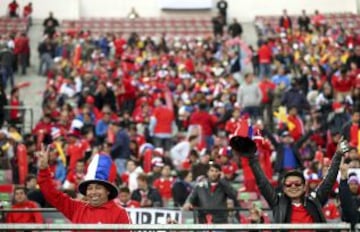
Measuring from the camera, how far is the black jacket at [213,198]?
46.4 ft

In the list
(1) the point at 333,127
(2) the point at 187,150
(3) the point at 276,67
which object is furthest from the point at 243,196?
(3) the point at 276,67

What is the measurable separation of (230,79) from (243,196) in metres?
10.3

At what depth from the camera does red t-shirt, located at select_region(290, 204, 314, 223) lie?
352 inches

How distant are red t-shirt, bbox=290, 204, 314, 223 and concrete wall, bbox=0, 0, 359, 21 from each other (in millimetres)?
30975

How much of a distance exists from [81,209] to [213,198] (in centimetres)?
577

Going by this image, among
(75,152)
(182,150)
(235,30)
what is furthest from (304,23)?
(75,152)

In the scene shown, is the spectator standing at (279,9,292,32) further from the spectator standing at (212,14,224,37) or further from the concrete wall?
the concrete wall

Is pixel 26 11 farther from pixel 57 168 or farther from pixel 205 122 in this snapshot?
pixel 57 168

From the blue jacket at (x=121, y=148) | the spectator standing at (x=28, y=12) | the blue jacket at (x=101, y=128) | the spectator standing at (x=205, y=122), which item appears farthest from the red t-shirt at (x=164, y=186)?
the spectator standing at (x=28, y=12)

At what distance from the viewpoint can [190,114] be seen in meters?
23.5

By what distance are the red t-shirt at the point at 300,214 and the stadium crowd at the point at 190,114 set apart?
0.03 meters

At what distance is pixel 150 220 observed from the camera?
1361 centimetres

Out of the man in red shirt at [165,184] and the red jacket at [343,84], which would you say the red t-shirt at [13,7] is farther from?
the man in red shirt at [165,184]

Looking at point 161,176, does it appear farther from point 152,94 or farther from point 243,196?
point 152,94
